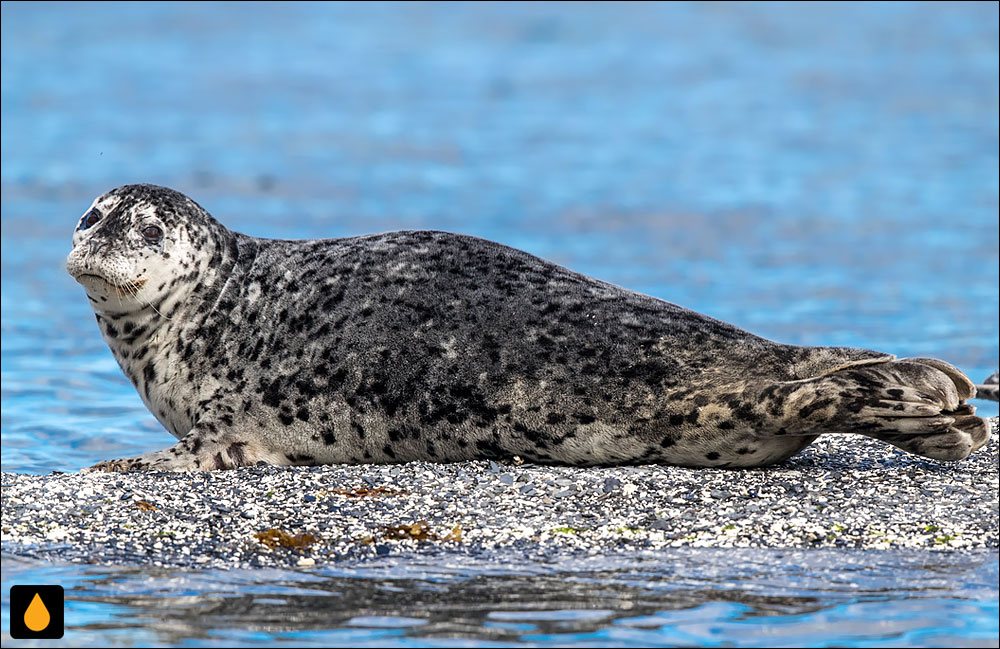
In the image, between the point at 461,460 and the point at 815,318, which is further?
the point at 815,318

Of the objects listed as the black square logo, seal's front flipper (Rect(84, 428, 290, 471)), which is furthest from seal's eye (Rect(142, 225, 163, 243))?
the black square logo

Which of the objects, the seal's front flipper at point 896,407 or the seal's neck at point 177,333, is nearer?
the seal's front flipper at point 896,407

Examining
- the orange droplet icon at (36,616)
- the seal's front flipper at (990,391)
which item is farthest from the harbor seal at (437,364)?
the seal's front flipper at (990,391)

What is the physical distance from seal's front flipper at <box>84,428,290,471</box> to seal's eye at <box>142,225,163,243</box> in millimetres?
1009

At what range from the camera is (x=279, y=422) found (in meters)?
6.98

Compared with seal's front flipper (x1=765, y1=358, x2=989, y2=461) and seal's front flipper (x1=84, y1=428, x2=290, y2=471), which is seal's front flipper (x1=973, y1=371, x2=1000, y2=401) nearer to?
seal's front flipper (x1=765, y1=358, x2=989, y2=461)

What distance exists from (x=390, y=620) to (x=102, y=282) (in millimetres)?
3081

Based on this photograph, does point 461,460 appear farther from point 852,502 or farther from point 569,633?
point 569,633

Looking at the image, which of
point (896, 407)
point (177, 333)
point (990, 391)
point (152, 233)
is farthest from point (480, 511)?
point (990, 391)

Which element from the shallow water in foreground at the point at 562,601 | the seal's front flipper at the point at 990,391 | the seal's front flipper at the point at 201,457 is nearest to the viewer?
the shallow water in foreground at the point at 562,601

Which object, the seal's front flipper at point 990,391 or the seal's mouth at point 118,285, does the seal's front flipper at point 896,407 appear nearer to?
the seal's front flipper at point 990,391

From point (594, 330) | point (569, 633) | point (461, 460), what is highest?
point (594, 330)

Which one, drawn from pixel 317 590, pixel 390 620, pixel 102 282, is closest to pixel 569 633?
pixel 390 620

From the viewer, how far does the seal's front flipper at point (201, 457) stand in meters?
6.76
